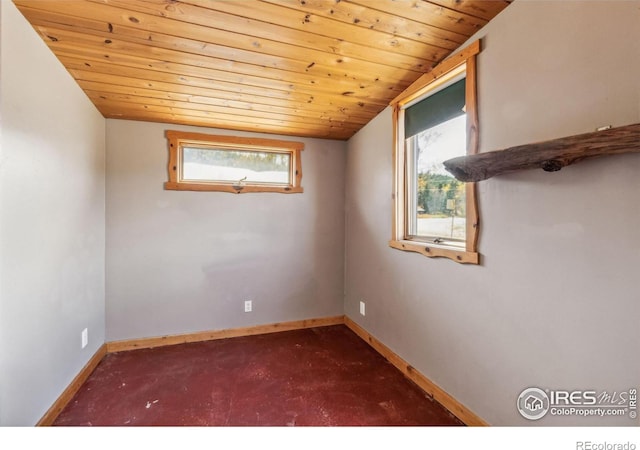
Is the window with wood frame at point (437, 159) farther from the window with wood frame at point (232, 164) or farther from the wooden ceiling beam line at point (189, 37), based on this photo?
the window with wood frame at point (232, 164)

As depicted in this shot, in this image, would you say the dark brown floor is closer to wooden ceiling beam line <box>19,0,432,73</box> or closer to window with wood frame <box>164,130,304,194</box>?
window with wood frame <box>164,130,304,194</box>

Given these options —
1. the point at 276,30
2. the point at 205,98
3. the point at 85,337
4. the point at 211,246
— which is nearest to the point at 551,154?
the point at 276,30

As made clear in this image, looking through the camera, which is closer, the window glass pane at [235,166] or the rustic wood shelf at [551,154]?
the rustic wood shelf at [551,154]

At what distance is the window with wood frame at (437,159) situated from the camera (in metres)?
1.64

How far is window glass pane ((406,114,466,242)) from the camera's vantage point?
5.99 feet

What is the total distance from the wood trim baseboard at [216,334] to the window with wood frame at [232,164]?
1487mm

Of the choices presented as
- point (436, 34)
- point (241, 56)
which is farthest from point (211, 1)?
point (436, 34)

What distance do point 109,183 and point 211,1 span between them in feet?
6.51

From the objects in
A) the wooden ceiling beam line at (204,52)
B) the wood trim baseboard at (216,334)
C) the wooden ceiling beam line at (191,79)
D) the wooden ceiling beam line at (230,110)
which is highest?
the wooden ceiling beam line at (204,52)

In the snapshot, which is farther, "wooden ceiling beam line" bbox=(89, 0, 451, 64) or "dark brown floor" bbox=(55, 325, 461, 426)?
"dark brown floor" bbox=(55, 325, 461, 426)

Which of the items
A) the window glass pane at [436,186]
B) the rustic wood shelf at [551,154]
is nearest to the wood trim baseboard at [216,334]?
the window glass pane at [436,186]

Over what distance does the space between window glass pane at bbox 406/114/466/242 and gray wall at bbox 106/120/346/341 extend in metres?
1.11

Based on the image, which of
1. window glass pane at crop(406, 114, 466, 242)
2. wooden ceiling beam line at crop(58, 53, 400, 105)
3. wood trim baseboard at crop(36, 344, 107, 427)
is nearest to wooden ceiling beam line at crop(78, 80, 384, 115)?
wooden ceiling beam line at crop(58, 53, 400, 105)

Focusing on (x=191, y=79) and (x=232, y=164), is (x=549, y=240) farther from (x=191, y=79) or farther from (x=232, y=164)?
(x=232, y=164)
